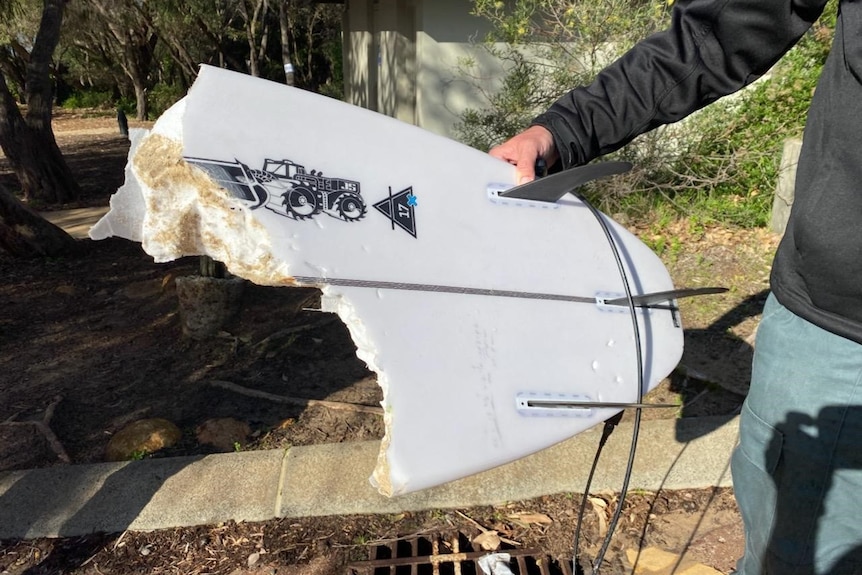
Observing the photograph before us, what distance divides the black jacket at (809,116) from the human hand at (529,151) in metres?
0.03

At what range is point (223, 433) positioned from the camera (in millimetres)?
3066

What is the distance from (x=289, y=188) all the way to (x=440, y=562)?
153cm

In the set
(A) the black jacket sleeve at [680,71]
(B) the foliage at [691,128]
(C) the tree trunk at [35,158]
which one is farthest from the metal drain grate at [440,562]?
(C) the tree trunk at [35,158]

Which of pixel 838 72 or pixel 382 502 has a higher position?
pixel 838 72

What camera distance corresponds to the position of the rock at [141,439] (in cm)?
292

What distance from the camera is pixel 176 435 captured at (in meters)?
3.04

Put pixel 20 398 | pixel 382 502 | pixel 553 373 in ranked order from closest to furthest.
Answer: pixel 553 373, pixel 382 502, pixel 20 398

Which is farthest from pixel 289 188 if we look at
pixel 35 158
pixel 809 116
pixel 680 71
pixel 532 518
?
pixel 35 158

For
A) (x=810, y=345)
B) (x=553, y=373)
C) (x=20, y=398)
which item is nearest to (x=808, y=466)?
(x=810, y=345)

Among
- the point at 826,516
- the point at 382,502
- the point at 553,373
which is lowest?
the point at 382,502

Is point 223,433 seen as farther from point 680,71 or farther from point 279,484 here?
point 680,71

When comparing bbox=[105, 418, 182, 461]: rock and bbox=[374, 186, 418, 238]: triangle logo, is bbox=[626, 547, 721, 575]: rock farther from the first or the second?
bbox=[105, 418, 182, 461]: rock

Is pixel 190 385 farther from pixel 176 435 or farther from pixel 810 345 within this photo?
pixel 810 345

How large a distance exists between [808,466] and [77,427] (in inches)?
130
